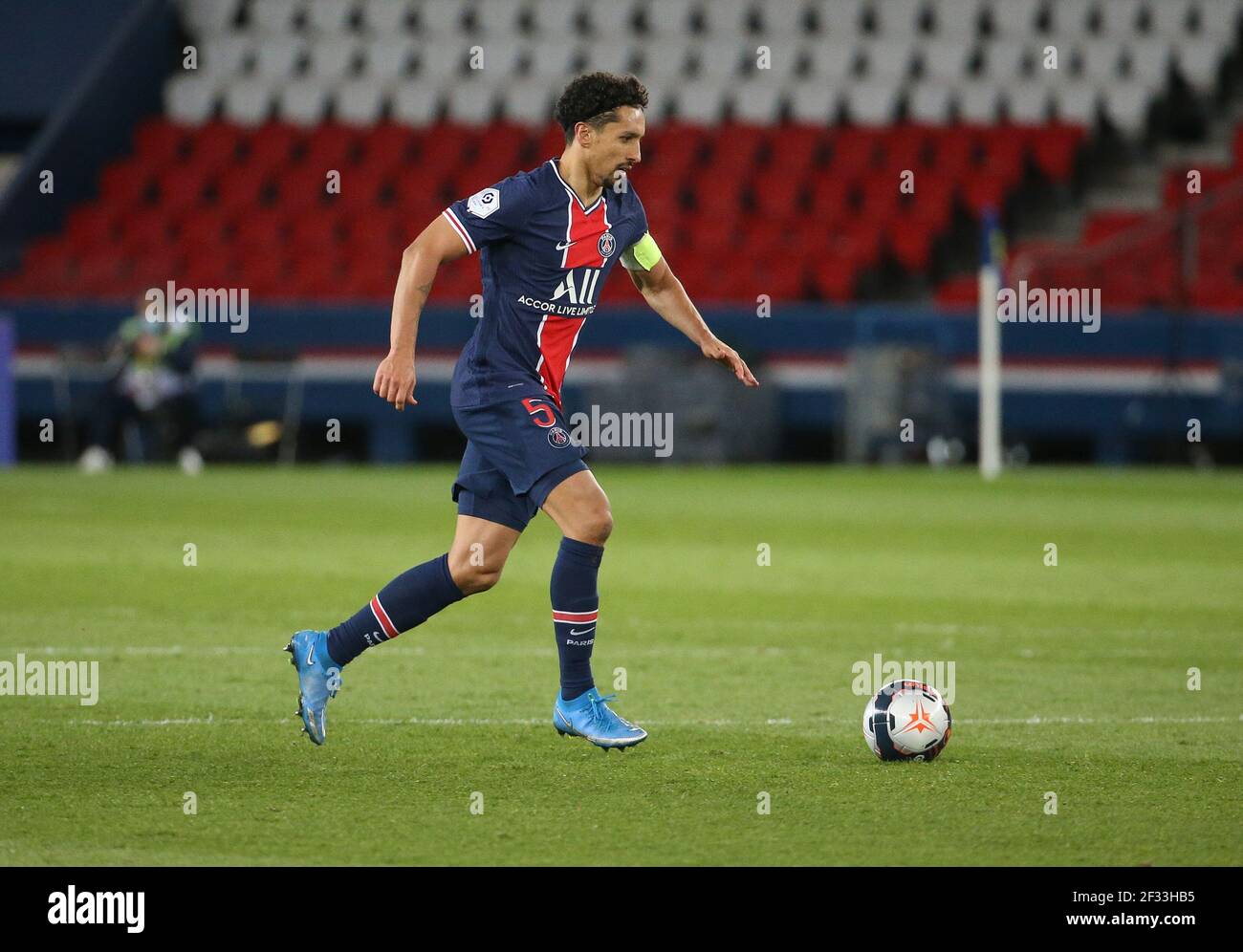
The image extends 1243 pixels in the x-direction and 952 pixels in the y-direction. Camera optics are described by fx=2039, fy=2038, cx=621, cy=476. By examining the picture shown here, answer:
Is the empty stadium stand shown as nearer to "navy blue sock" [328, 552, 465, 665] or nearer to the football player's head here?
the football player's head

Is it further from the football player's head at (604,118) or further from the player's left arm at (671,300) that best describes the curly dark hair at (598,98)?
the player's left arm at (671,300)

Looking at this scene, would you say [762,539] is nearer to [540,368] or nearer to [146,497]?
[146,497]

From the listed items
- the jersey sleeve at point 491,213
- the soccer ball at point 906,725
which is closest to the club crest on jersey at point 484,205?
the jersey sleeve at point 491,213

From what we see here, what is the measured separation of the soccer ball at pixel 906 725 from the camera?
20.5ft

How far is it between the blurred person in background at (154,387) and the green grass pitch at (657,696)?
6116mm

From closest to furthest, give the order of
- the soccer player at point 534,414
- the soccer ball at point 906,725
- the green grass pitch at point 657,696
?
the green grass pitch at point 657,696, the soccer ball at point 906,725, the soccer player at point 534,414

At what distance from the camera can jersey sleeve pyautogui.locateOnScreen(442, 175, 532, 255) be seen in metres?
6.26

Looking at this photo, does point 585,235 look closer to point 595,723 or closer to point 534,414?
point 534,414

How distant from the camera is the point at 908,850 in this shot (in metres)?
5.02

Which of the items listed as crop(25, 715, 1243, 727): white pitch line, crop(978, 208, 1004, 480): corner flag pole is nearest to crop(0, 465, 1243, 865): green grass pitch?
crop(25, 715, 1243, 727): white pitch line

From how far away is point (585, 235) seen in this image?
257 inches

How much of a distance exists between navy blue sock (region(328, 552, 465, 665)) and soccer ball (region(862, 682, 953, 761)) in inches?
54.2

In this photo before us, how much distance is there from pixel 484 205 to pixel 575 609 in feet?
4.28

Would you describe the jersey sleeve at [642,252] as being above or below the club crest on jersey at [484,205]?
below
